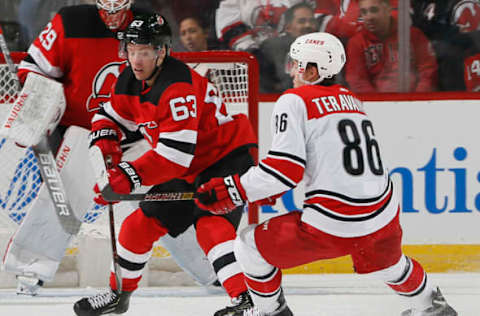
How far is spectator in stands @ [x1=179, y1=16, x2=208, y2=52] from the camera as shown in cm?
372

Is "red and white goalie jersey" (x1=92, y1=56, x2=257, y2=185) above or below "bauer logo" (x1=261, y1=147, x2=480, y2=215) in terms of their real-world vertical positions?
above

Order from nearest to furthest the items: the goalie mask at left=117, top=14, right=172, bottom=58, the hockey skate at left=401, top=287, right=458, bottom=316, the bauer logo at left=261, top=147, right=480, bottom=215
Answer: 1. the hockey skate at left=401, top=287, right=458, bottom=316
2. the goalie mask at left=117, top=14, right=172, bottom=58
3. the bauer logo at left=261, top=147, right=480, bottom=215

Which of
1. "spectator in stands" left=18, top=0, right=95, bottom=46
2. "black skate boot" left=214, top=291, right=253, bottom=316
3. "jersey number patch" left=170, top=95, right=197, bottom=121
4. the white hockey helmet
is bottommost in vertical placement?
"black skate boot" left=214, top=291, right=253, bottom=316

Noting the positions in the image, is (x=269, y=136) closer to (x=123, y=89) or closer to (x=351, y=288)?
(x=351, y=288)

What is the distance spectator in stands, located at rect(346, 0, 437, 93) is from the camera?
12.1 ft

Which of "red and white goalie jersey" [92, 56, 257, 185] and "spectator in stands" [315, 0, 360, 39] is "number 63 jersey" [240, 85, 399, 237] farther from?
"spectator in stands" [315, 0, 360, 39]

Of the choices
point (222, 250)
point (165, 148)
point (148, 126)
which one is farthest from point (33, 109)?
point (222, 250)

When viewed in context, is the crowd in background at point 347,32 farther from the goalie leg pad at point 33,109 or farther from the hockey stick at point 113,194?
the hockey stick at point 113,194

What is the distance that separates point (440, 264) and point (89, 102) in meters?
1.56

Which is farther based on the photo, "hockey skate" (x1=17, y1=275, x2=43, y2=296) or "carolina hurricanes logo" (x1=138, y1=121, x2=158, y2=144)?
"hockey skate" (x1=17, y1=275, x2=43, y2=296)

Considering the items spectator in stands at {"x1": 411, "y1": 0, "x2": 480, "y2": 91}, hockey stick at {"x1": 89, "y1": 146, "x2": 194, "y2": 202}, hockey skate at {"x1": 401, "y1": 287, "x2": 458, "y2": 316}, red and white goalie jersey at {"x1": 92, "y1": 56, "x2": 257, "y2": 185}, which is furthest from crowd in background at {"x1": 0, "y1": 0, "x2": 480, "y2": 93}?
hockey skate at {"x1": 401, "y1": 287, "x2": 458, "y2": 316}

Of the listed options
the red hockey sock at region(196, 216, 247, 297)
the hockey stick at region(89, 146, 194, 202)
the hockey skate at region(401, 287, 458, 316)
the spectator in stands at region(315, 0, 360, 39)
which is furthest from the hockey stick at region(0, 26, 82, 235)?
the hockey skate at region(401, 287, 458, 316)

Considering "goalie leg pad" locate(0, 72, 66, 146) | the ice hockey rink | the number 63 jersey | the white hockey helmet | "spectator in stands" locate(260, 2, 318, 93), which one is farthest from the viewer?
Answer: "spectator in stands" locate(260, 2, 318, 93)

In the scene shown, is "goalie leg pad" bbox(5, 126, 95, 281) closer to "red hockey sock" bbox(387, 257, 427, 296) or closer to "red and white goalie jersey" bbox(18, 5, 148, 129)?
"red and white goalie jersey" bbox(18, 5, 148, 129)
